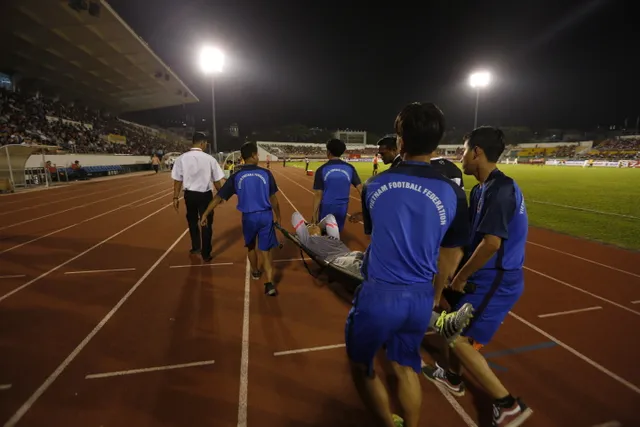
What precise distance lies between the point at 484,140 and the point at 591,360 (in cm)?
241

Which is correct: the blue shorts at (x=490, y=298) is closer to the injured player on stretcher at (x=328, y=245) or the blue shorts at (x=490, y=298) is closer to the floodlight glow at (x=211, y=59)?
the injured player on stretcher at (x=328, y=245)

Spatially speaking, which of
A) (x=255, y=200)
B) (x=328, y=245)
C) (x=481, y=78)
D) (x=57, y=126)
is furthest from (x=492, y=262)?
(x=481, y=78)

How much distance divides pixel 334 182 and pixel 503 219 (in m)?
2.92

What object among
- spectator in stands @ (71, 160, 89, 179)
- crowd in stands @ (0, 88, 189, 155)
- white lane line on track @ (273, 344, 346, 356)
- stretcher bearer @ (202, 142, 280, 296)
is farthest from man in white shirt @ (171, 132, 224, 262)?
crowd in stands @ (0, 88, 189, 155)

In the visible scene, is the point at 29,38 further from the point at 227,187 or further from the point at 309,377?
the point at 309,377

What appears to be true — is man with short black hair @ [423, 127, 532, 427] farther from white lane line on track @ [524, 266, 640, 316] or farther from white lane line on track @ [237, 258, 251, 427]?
white lane line on track @ [524, 266, 640, 316]

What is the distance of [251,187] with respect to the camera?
13.2 ft

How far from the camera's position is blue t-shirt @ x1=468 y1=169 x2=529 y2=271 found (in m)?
1.85

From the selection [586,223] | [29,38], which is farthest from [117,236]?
[29,38]

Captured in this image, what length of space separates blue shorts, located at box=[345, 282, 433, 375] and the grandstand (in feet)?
59.5

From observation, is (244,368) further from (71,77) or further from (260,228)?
(71,77)

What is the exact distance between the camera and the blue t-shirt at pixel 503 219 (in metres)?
1.85

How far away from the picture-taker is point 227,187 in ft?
13.6

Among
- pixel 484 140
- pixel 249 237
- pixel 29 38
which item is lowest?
pixel 249 237
